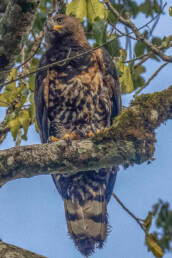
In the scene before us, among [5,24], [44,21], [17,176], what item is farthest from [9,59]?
[44,21]

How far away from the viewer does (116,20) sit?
4.45m

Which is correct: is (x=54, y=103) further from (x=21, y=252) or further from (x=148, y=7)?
(x=21, y=252)

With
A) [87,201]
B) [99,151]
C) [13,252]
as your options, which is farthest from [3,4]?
[13,252]

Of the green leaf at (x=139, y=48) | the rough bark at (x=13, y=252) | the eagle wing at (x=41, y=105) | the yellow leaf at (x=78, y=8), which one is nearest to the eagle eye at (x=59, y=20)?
the eagle wing at (x=41, y=105)

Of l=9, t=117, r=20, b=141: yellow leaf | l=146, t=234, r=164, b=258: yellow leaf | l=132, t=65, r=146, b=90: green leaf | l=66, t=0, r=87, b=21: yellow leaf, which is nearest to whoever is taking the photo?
l=146, t=234, r=164, b=258: yellow leaf

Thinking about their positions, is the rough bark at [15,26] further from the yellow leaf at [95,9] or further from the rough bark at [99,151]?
the rough bark at [99,151]

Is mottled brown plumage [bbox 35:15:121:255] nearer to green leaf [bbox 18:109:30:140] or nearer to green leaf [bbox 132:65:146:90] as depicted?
green leaf [bbox 132:65:146:90]

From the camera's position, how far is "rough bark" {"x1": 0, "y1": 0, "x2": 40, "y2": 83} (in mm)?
3637

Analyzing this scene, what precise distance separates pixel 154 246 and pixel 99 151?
0.97 m

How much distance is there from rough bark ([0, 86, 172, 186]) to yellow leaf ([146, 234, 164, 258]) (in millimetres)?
826

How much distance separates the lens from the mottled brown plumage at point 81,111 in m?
4.86

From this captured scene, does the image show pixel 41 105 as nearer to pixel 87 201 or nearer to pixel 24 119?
pixel 24 119

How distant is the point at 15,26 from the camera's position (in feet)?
12.1

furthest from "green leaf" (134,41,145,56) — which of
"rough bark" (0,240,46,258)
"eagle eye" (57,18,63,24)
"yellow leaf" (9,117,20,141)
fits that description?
"rough bark" (0,240,46,258)
